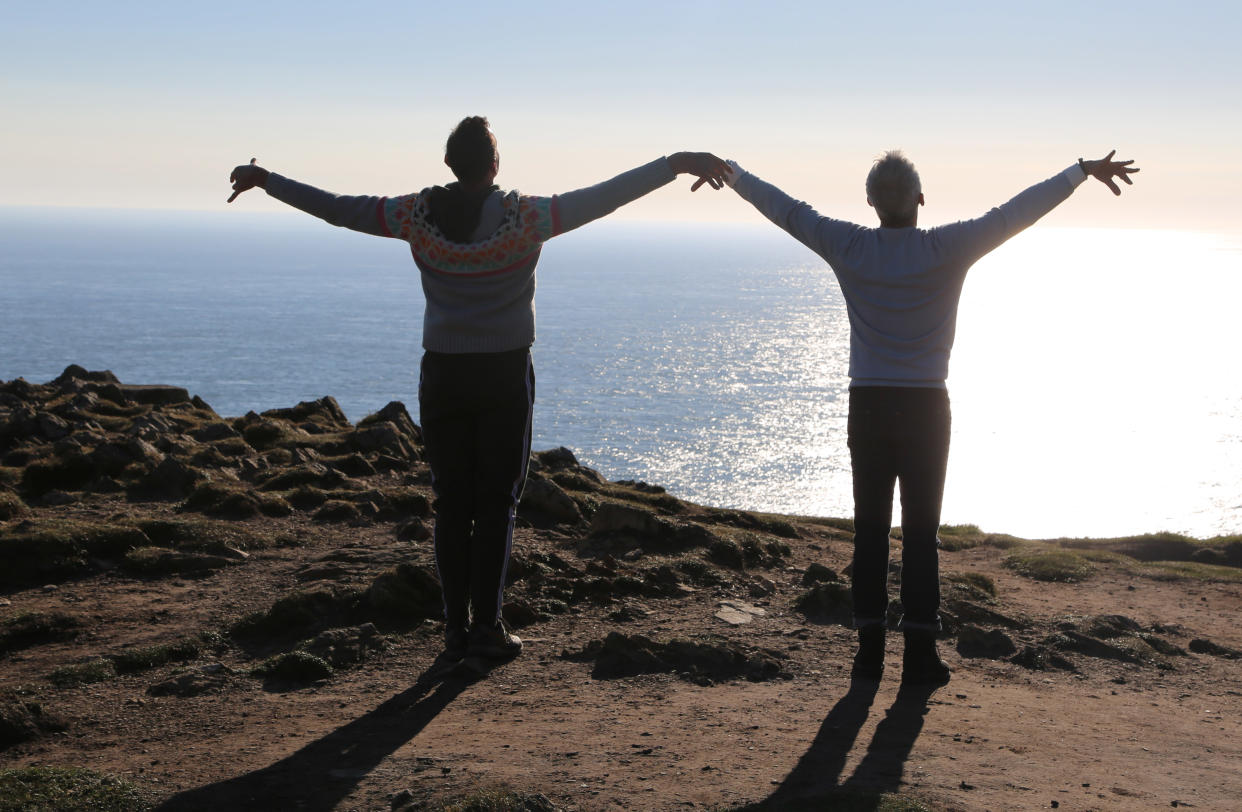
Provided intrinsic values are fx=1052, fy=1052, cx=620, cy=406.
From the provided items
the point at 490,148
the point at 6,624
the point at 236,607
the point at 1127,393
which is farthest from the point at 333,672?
the point at 1127,393

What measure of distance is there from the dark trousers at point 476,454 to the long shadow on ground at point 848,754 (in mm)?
2438

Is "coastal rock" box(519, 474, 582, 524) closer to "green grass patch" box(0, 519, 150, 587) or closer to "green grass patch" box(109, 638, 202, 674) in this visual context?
"green grass patch" box(0, 519, 150, 587)

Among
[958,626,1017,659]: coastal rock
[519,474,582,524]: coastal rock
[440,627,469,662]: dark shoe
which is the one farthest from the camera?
[519,474,582,524]: coastal rock

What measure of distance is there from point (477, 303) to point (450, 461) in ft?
3.48

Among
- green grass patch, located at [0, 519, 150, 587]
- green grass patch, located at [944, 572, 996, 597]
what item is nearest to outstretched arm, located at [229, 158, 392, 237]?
green grass patch, located at [0, 519, 150, 587]

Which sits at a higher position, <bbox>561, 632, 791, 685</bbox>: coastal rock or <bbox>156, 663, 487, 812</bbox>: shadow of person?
<bbox>561, 632, 791, 685</bbox>: coastal rock

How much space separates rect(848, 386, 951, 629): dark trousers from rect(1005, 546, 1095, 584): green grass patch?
26.2ft

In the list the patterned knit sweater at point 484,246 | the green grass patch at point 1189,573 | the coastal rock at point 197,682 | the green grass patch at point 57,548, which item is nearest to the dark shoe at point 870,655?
the patterned knit sweater at point 484,246

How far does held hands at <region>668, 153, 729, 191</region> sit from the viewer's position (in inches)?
281

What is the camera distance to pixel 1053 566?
48.1 feet

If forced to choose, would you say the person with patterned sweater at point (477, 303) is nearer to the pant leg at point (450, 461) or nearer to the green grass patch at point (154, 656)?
the pant leg at point (450, 461)

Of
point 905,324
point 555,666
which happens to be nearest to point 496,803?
point 555,666

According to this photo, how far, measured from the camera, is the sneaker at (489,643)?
7.47 m

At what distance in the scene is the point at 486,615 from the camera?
24.2 ft
